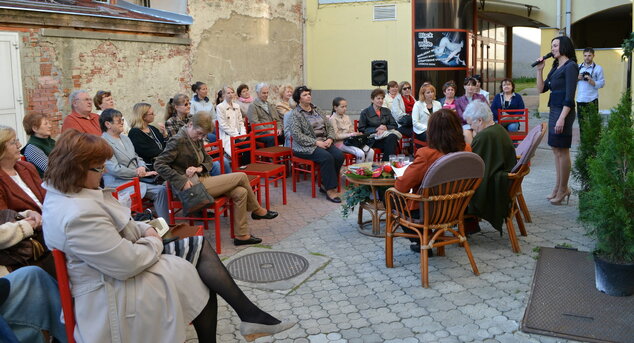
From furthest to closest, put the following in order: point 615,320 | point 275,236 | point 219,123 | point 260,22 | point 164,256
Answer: point 260,22, point 219,123, point 275,236, point 615,320, point 164,256

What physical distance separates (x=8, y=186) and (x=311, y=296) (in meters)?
2.19

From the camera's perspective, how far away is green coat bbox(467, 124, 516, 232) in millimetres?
4961

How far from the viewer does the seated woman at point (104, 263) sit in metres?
2.78

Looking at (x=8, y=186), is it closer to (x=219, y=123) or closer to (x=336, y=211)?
(x=336, y=211)

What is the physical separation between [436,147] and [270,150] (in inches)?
149

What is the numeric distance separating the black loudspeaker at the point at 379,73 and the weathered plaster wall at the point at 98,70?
4.85 metres

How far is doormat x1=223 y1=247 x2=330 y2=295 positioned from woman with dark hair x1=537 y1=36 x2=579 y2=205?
121 inches

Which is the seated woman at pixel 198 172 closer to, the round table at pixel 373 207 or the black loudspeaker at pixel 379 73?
the round table at pixel 373 207

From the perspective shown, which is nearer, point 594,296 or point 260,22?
point 594,296

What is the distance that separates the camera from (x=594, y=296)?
4055mm

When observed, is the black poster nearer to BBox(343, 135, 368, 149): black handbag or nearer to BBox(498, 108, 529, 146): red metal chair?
BBox(498, 108, 529, 146): red metal chair

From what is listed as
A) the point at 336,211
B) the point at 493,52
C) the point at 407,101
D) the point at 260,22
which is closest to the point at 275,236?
the point at 336,211

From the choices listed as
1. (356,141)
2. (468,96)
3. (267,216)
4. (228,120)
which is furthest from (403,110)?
(267,216)

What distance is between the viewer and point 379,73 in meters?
14.2
